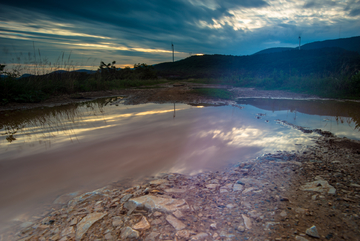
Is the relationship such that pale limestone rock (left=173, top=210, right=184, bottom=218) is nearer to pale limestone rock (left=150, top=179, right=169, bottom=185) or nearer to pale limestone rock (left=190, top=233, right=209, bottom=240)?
pale limestone rock (left=190, top=233, right=209, bottom=240)

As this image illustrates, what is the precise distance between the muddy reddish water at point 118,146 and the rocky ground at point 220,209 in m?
0.33

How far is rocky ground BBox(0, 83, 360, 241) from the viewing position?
1640mm

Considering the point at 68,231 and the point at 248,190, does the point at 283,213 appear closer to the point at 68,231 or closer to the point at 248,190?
the point at 248,190

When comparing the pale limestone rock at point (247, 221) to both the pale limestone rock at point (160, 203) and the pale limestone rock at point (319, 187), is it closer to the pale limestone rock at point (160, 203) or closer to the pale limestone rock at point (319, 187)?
the pale limestone rock at point (160, 203)

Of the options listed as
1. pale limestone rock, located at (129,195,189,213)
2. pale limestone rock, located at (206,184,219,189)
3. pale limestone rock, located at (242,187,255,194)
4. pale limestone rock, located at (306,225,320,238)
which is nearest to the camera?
pale limestone rock, located at (306,225,320,238)

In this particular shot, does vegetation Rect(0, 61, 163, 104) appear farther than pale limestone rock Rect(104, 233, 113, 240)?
Yes

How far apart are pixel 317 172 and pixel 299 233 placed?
53.3 inches

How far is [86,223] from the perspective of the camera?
182 cm

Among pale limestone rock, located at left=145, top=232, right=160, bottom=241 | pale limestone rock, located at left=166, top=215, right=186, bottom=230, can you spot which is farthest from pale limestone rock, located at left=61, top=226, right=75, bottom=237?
pale limestone rock, located at left=166, top=215, right=186, bottom=230

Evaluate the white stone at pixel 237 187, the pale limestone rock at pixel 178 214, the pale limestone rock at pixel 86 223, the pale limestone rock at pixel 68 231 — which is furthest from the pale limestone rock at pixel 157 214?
the white stone at pixel 237 187

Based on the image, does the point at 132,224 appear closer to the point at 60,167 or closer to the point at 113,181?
the point at 113,181

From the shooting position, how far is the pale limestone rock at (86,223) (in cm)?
170

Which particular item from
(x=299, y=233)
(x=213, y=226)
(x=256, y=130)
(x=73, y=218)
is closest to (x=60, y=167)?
(x=73, y=218)

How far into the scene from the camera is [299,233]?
→ 5.16 feet
